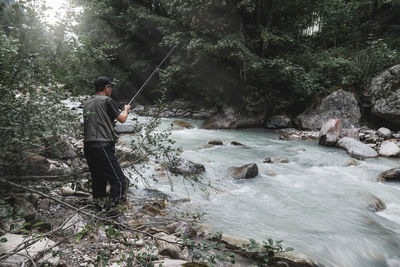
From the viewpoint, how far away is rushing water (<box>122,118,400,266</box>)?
3559 mm

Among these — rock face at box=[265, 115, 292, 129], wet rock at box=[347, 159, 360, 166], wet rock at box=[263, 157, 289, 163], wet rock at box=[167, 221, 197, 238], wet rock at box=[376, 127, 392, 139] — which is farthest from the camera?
rock face at box=[265, 115, 292, 129]

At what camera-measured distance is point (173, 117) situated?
15.8 meters

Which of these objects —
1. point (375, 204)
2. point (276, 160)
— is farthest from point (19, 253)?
point (276, 160)

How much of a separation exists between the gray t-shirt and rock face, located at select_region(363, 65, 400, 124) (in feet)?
35.8

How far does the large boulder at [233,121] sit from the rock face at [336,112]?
211 cm

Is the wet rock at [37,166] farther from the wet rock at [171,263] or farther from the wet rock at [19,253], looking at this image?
the wet rock at [171,263]

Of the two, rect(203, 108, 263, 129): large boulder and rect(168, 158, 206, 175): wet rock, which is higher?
rect(203, 108, 263, 129): large boulder

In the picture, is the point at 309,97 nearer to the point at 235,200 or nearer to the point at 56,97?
the point at 235,200

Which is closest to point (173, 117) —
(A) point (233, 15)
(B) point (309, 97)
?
(A) point (233, 15)

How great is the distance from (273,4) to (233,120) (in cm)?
595

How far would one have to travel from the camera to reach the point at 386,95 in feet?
34.9

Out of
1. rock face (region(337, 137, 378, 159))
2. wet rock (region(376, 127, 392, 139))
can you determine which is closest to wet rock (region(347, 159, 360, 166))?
rock face (region(337, 137, 378, 159))

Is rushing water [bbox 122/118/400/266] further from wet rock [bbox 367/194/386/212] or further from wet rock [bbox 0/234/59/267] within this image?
wet rock [bbox 0/234/59/267]

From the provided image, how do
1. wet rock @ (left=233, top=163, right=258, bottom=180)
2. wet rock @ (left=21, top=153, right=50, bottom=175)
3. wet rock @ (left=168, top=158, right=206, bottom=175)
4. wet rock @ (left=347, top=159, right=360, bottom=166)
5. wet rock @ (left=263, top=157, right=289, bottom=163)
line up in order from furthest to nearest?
wet rock @ (left=263, top=157, right=289, bottom=163) → wet rock @ (left=347, top=159, right=360, bottom=166) → wet rock @ (left=233, top=163, right=258, bottom=180) → wet rock @ (left=168, top=158, right=206, bottom=175) → wet rock @ (left=21, top=153, right=50, bottom=175)
